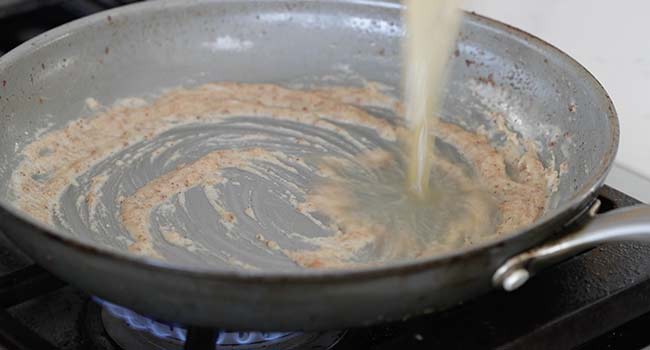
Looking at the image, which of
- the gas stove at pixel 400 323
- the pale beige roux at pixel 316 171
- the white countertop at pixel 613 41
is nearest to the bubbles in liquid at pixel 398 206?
the pale beige roux at pixel 316 171

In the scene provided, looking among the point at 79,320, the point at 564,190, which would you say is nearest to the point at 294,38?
the point at 564,190

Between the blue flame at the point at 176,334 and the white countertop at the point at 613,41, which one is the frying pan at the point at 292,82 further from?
the white countertop at the point at 613,41

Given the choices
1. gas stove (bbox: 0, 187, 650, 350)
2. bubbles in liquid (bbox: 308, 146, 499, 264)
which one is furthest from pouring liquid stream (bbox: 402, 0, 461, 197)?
gas stove (bbox: 0, 187, 650, 350)

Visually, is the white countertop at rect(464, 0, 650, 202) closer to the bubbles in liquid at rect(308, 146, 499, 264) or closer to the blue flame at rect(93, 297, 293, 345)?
the bubbles in liquid at rect(308, 146, 499, 264)

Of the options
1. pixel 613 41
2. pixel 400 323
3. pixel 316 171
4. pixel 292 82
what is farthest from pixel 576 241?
pixel 613 41

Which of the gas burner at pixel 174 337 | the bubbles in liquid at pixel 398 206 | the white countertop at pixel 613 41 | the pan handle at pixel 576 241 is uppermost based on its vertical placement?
the white countertop at pixel 613 41

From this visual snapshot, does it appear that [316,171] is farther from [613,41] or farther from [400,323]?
[613,41]

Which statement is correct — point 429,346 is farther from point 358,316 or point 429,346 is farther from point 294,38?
point 294,38
